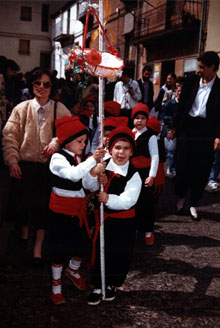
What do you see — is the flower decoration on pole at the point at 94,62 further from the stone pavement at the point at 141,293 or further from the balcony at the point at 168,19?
the balcony at the point at 168,19

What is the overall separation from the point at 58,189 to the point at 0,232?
6.36ft

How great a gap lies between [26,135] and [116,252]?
4.51 ft

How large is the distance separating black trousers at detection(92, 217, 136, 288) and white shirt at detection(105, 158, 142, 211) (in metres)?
0.17

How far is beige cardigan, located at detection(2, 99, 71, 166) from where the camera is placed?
12.9ft

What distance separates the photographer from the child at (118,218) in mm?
3332

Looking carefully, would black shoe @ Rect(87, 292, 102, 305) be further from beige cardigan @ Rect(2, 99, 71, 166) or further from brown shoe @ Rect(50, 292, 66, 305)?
beige cardigan @ Rect(2, 99, 71, 166)

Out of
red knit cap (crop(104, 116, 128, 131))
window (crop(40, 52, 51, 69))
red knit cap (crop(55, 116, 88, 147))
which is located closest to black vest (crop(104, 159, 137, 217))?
red knit cap (crop(55, 116, 88, 147))

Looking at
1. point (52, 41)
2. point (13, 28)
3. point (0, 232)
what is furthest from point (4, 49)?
point (0, 232)

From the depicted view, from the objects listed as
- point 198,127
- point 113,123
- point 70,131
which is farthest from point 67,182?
point 198,127

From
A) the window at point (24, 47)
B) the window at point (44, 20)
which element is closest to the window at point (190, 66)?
the window at point (24, 47)

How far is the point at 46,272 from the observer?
12.8 ft

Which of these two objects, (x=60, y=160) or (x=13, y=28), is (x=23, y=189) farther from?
(x=13, y=28)

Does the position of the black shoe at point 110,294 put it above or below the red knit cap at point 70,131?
below

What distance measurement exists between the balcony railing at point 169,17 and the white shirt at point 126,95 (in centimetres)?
920
